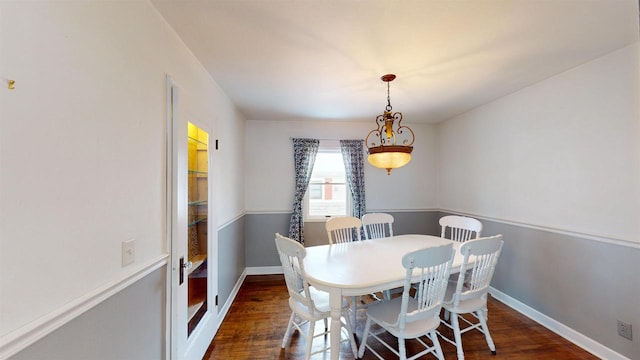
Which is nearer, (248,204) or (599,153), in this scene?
(599,153)

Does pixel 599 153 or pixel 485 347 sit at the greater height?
pixel 599 153

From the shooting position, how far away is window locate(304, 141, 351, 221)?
407cm

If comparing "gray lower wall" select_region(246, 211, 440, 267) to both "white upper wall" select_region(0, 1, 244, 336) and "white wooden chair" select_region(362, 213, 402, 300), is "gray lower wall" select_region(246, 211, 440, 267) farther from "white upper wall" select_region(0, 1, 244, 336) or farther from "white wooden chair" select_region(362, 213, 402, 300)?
"white upper wall" select_region(0, 1, 244, 336)

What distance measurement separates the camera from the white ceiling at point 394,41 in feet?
4.77

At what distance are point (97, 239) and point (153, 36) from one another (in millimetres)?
1116

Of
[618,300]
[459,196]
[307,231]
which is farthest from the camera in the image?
[307,231]

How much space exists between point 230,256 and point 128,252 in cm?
192

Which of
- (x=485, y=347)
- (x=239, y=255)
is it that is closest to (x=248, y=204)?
(x=239, y=255)

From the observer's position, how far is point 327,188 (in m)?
4.14

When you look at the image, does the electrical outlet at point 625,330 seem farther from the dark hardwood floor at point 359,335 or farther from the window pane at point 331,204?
the window pane at point 331,204

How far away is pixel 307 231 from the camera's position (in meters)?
4.03

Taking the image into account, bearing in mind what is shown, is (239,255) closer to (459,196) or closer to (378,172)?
(378,172)

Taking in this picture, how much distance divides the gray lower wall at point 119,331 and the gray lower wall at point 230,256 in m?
1.12

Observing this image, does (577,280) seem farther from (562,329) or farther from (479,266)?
(479,266)
